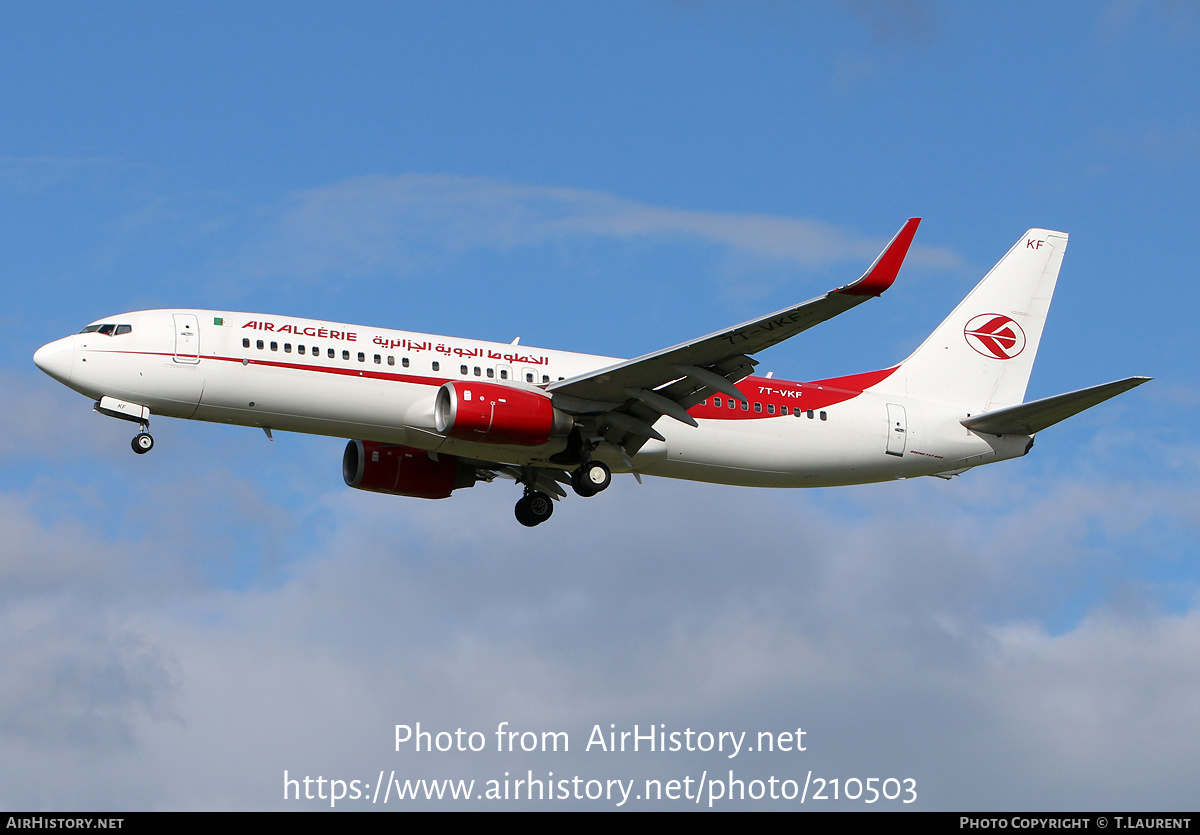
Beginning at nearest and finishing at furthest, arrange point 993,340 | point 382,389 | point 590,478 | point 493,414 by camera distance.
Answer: point 493,414 < point 382,389 < point 590,478 < point 993,340

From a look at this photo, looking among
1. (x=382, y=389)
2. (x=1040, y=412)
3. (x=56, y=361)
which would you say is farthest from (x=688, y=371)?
(x=56, y=361)

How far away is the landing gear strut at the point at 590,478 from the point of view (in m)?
39.2

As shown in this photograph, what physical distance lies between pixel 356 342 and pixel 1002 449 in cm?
1927

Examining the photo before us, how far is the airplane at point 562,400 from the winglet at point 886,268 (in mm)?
46

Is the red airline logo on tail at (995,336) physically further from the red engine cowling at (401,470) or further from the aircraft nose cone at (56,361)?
the aircraft nose cone at (56,361)

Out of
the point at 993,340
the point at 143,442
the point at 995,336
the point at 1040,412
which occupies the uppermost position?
the point at 995,336

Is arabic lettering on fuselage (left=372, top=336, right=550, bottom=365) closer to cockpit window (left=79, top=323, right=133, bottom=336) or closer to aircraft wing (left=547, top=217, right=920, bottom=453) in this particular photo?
aircraft wing (left=547, top=217, right=920, bottom=453)

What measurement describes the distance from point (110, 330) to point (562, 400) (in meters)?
11.4

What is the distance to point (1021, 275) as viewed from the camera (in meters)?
47.0

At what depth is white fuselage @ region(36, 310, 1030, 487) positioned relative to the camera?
3584 cm

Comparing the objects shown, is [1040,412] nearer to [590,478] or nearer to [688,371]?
[688,371]

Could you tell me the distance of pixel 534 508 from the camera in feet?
140

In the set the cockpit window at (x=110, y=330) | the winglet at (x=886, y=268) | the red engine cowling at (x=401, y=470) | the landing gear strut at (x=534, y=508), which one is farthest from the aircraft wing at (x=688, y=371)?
the cockpit window at (x=110, y=330)

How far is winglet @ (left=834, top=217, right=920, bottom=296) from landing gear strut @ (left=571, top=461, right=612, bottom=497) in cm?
936
